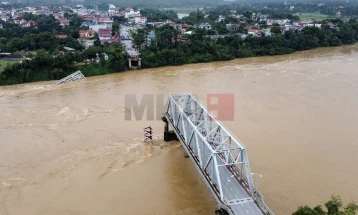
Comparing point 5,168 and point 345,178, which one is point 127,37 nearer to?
point 5,168

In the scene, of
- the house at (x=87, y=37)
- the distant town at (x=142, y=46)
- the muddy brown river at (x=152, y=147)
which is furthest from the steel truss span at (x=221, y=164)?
the house at (x=87, y=37)

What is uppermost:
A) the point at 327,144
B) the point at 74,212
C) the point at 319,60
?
the point at 319,60

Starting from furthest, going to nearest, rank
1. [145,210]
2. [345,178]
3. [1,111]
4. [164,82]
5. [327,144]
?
[164,82] < [1,111] < [327,144] < [345,178] < [145,210]

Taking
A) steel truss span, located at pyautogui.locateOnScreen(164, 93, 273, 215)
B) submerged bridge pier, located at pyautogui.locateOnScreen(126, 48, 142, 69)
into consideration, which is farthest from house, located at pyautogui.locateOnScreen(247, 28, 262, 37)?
steel truss span, located at pyautogui.locateOnScreen(164, 93, 273, 215)

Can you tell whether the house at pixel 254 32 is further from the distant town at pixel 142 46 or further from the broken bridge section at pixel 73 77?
the broken bridge section at pixel 73 77

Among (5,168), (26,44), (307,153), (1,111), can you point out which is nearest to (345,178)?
(307,153)

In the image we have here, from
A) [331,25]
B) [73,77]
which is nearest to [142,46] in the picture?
[73,77]

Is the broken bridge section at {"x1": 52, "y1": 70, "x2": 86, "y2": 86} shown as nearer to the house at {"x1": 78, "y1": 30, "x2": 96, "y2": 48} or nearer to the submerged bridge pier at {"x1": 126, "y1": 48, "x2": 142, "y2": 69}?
the submerged bridge pier at {"x1": 126, "y1": 48, "x2": 142, "y2": 69}
